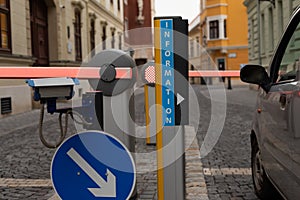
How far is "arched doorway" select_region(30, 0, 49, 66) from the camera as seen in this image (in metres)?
17.7

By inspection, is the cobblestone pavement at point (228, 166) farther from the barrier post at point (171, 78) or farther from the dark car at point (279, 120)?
the barrier post at point (171, 78)

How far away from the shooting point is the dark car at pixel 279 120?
276cm

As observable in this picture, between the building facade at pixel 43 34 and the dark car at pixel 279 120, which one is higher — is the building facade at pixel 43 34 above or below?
above

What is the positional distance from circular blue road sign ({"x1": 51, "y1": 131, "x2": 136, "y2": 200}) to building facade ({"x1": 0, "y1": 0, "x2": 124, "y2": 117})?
5.19 meters

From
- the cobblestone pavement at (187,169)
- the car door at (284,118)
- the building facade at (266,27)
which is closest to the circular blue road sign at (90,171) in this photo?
the car door at (284,118)

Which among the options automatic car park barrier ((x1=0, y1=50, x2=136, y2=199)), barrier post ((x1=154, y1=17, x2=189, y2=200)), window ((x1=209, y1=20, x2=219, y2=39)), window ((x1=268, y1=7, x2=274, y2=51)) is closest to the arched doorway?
window ((x1=268, y1=7, x2=274, y2=51))

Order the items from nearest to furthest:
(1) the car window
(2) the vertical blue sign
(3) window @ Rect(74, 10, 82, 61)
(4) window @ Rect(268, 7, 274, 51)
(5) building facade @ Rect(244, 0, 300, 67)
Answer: (2) the vertical blue sign < (1) the car window < (5) building facade @ Rect(244, 0, 300, 67) < (4) window @ Rect(268, 7, 274, 51) < (3) window @ Rect(74, 10, 82, 61)

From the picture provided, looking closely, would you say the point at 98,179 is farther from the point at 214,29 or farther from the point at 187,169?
the point at 214,29

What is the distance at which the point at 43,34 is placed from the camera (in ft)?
62.6

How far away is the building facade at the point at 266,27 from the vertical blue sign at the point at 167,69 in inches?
658

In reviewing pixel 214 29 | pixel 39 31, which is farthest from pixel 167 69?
pixel 214 29

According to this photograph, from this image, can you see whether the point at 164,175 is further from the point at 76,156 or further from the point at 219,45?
the point at 219,45

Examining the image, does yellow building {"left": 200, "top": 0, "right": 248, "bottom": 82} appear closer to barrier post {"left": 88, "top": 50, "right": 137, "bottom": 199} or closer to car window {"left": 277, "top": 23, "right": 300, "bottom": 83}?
car window {"left": 277, "top": 23, "right": 300, "bottom": 83}

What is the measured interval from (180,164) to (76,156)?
58 centimetres
